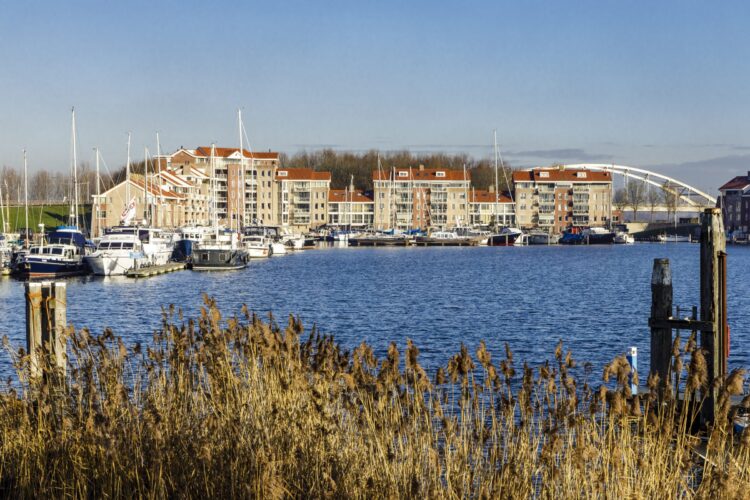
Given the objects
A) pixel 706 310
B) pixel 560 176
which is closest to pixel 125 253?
pixel 706 310

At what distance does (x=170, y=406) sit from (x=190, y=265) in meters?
67.2

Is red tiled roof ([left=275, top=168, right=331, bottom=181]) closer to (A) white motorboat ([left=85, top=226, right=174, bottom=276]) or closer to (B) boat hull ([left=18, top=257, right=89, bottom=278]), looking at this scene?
(A) white motorboat ([left=85, top=226, right=174, bottom=276])

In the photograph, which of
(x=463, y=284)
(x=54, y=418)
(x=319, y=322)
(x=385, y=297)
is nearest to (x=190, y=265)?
(x=463, y=284)

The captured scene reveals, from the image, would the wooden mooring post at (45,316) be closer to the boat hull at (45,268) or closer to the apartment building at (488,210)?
the boat hull at (45,268)

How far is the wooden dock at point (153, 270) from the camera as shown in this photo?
61044 millimetres

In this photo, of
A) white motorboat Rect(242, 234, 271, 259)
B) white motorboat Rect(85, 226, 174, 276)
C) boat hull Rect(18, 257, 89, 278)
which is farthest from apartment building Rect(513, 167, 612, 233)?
boat hull Rect(18, 257, 89, 278)

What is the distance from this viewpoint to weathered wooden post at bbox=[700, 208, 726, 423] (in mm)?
13406

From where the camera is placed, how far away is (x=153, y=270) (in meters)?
63.8

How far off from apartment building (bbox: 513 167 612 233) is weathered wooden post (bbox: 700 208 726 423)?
160 m

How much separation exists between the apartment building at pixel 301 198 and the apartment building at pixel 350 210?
4.54ft

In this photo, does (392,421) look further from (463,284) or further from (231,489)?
(463,284)

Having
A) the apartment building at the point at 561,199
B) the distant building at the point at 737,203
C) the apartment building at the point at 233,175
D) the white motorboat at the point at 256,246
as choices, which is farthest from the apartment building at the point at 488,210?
the white motorboat at the point at 256,246

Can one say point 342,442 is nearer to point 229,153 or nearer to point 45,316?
point 45,316

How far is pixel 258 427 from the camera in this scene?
25.6 feet
